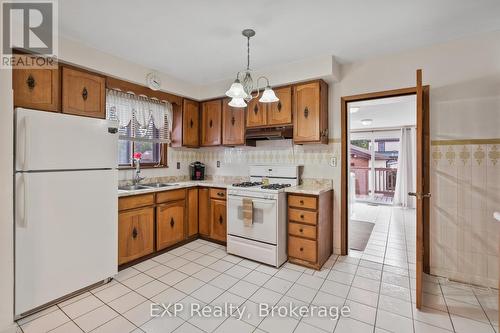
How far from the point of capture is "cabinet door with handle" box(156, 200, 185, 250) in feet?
10.00

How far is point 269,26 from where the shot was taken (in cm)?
218

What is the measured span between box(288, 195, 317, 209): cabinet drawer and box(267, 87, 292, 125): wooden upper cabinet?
0.99 m

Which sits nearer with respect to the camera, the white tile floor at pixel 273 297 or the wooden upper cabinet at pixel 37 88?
the white tile floor at pixel 273 297

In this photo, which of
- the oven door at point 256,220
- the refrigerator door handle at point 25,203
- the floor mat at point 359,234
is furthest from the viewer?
the floor mat at point 359,234

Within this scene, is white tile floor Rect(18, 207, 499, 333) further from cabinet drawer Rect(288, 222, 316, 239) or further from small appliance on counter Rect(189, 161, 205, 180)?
small appliance on counter Rect(189, 161, 205, 180)

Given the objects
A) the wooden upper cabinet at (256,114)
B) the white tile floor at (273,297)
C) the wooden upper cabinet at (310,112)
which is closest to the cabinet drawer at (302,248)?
the white tile floor at (273,297)

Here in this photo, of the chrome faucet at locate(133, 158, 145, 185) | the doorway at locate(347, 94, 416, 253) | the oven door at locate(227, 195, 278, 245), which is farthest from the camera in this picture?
the doorway at locate(347, 94, 416, 253)

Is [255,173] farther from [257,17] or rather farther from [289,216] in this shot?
[257,17]

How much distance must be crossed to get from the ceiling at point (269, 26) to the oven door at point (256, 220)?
1.76m

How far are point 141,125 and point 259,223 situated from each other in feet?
7.17

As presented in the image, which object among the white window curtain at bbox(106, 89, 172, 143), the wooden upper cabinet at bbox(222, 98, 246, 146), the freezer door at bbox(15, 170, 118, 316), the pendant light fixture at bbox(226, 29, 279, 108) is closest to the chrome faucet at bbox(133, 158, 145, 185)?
the white window curtain at bbox(106, 89, 172, 143)

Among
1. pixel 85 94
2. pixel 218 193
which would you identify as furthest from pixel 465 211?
pixel 85 94

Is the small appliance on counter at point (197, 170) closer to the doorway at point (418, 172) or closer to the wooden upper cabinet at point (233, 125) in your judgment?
the wooden upper cabinet at point (233, 125)

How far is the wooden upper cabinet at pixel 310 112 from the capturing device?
290 centimetres
